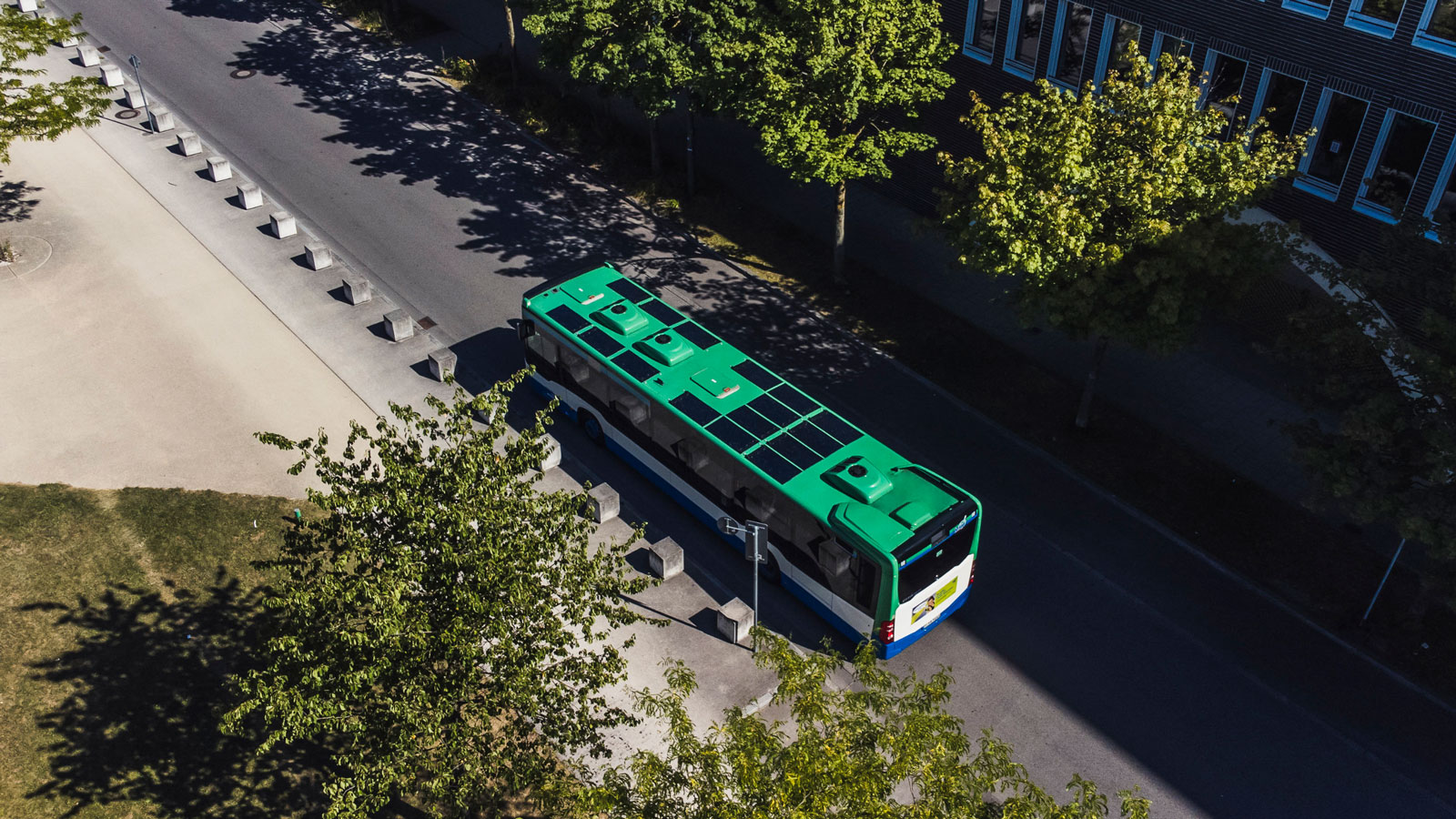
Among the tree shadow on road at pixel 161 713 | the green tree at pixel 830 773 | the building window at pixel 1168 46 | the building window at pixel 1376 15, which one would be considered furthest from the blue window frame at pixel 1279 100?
the tree shadow on road at pixel 161 713

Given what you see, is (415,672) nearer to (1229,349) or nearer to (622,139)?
(1229,349)

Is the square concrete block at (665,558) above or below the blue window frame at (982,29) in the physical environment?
below

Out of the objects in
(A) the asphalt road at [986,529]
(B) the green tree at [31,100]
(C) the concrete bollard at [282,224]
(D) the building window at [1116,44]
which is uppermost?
(D) the building window at [1116,44]

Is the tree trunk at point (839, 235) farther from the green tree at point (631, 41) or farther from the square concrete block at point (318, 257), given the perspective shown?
the square concrete block at point (318, 257)

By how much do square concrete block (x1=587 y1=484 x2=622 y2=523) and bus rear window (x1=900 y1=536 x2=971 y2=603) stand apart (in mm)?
6805

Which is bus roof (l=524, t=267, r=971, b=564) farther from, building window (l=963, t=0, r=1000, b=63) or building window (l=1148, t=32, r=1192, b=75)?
building window (l=1148, t=32, r=1192, b=75)

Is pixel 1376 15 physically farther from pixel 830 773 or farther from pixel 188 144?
pixel 188 144

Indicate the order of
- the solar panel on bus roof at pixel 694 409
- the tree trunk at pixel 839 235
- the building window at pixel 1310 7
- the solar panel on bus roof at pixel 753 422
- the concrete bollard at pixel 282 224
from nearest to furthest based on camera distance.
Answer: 1. the solar panel on bus roof at pixel 753 422
2. the solar panel on bus roof at pixel 694 409
3. the building window at pixel 1310 7
4. the tree trunk at pixel 839 235
5. the concrete bollard at pixel 282 224

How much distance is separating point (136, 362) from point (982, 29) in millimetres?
23612

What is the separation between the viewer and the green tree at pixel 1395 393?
18.8 meters

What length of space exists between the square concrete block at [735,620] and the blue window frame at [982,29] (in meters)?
17.6

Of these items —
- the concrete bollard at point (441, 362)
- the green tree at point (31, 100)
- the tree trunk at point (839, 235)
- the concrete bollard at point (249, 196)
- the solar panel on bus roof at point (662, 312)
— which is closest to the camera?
the solar panel on bus roof at point (662, 312)

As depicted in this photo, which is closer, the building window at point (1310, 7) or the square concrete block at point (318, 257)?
the building window at point (1310, 7)

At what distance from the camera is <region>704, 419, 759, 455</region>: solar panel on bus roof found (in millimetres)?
22016
